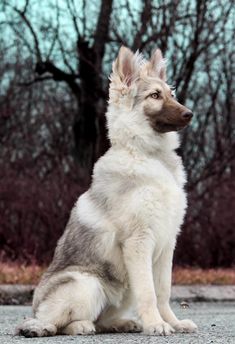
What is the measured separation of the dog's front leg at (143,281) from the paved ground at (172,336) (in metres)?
0.13

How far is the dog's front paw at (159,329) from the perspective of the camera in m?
6.36

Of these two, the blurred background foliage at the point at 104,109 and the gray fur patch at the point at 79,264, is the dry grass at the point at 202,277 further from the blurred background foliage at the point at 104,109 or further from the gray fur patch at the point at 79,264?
the gray fur patch at the point at 79,264

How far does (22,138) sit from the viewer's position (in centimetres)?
2855

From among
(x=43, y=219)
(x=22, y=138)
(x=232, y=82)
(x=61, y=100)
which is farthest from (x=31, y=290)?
(x=61, y=100)

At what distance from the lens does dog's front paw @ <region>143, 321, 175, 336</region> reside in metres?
6.36

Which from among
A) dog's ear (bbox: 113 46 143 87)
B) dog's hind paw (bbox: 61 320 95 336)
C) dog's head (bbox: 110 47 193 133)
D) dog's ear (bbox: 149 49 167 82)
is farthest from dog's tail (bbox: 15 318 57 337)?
dog's ear (bbox: 149 49 167 82)

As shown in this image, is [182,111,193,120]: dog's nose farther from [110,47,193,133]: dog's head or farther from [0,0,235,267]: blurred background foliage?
[0,0,235,267]: blurred background foliage

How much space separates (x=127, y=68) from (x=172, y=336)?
251cm

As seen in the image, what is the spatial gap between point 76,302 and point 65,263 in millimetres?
438

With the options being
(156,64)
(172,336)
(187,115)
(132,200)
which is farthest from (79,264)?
(156,64)

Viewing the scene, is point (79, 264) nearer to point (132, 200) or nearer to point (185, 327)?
point (132, 200)

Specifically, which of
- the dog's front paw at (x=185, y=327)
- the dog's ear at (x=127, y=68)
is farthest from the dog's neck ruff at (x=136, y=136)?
the dog's front paw at (x=185, y=327)

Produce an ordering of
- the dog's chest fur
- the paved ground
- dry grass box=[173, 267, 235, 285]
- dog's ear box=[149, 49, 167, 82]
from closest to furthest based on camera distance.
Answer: the paved ground < the dog's chest fur < dog's ear box=[149, 49, 167, 82] < dry grass box=[173, 267, 235, 285]

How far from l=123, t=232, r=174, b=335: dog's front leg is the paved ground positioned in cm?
13
